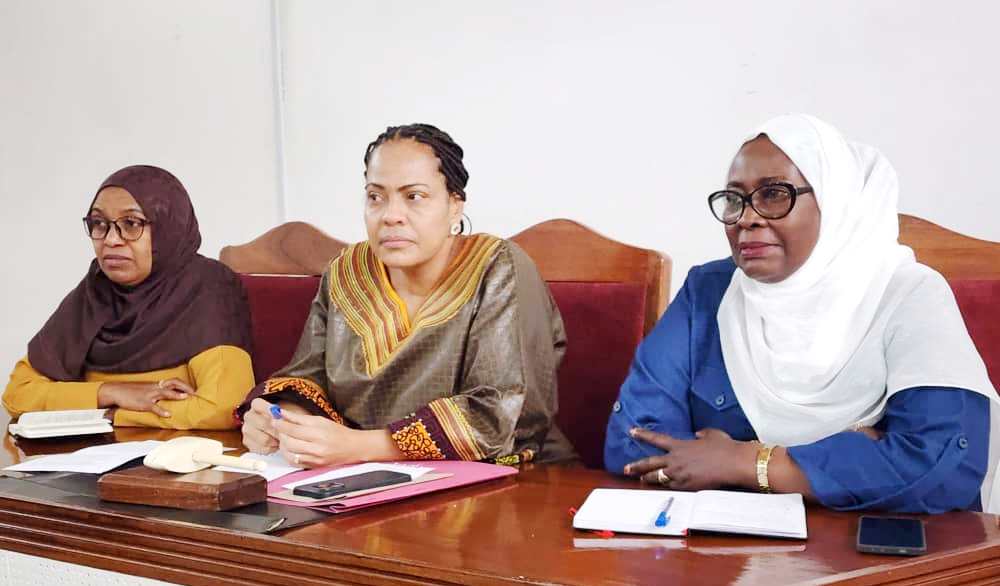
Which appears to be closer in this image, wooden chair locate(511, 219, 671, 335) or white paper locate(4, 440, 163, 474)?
white paper locate(4, 440, 163, 474)

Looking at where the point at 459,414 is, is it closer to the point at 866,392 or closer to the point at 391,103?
the point at 866,392

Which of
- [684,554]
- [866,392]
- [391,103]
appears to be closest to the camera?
[684,554]

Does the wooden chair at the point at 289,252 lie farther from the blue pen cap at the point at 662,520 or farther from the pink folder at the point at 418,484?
the blue pen cap at the point at 662,520

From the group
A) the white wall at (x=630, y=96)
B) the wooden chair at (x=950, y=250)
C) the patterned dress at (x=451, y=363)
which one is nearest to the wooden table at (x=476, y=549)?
the patterned dress at (x=451, y=363)

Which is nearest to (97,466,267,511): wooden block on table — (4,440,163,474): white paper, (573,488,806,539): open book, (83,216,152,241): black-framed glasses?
(4,440,163,474): white paper

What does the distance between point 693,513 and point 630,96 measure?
2.24m

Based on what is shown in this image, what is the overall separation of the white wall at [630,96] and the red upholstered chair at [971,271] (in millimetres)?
579

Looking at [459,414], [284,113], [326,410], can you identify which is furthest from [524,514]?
[284,113]

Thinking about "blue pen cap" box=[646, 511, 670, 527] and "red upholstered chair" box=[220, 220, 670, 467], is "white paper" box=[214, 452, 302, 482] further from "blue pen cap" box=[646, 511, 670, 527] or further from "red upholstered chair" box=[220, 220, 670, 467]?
"red upholstered chair" box=[220, 220, 670, 467]

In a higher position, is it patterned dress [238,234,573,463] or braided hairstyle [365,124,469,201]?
braided hairstyle [365,124,469,201]

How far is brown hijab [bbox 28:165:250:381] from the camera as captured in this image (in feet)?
9.77

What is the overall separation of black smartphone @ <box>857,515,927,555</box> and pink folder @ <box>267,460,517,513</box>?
0.68m

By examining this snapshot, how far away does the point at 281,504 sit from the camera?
189cm

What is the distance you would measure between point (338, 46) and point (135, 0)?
103 cm
